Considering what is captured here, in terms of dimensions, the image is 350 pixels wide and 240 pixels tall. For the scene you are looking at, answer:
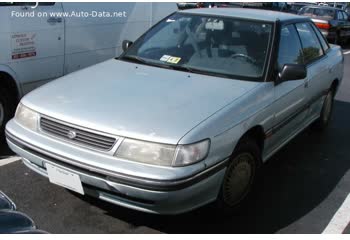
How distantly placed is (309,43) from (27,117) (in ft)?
10.3

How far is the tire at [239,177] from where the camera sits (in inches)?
132

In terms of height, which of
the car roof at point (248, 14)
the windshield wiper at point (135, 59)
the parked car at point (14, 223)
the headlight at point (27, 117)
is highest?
the car roof at point (248, 14)

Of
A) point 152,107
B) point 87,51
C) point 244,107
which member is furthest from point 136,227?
point 87,51

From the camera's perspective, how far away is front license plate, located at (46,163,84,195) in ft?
9.84

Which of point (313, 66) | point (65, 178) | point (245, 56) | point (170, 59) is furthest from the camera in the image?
point (313, 66)

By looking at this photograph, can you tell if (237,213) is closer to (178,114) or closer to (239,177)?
(239,177)

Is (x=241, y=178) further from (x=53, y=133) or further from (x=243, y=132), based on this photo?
(x=53, y=133)

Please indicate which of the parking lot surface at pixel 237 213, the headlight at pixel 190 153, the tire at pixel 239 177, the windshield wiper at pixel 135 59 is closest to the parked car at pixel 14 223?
the headlight at pixel 190 153

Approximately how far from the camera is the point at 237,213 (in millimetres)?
3600

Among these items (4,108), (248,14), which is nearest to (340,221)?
(248,14)

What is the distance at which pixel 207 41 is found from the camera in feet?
13.7

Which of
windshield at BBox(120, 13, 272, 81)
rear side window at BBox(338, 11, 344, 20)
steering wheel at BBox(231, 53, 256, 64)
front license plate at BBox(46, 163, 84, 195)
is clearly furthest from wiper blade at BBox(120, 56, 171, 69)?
rear side window at BBox(338, 11, 344, 20)

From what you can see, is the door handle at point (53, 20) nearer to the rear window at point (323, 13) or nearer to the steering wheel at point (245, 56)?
the steering wheel at point (245, 56)

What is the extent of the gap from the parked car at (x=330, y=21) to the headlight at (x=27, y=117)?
14668 millimetres
